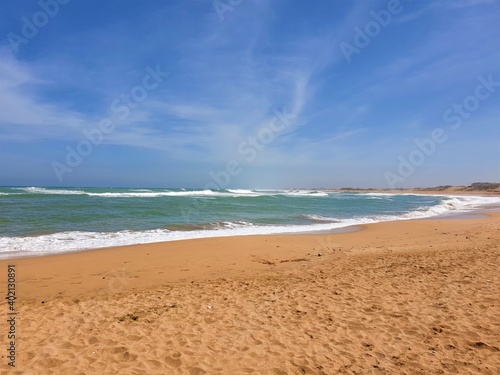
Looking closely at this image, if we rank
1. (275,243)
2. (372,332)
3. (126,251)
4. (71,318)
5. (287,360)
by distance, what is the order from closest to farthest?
1. (287,360)
2. (372,332)
3. (71,318)
4. (126,251)
5. (275,243)

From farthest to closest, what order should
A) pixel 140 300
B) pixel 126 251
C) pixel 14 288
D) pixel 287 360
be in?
1. pixel 126 251
2. pixel 14 288
3. pixel 140 300
4. pixel 287 360

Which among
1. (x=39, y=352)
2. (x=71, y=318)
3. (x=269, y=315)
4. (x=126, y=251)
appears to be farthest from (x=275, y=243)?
(x=39, y=352)

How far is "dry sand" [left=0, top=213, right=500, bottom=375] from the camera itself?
393 cm

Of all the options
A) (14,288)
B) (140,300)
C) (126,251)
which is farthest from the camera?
(126,251)

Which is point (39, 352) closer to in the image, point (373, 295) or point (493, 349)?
point (373, 295)

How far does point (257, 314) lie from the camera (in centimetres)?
536

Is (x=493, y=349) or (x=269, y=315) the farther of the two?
(x=269, y=315)

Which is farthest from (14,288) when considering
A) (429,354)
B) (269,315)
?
(429,354)

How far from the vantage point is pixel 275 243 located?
39.7 ft

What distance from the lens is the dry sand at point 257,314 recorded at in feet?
12.9

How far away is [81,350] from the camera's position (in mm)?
4160

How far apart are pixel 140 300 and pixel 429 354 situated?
16.5 ft

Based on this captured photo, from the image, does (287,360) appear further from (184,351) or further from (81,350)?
(81,350)

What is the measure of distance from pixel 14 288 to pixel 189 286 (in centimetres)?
383
